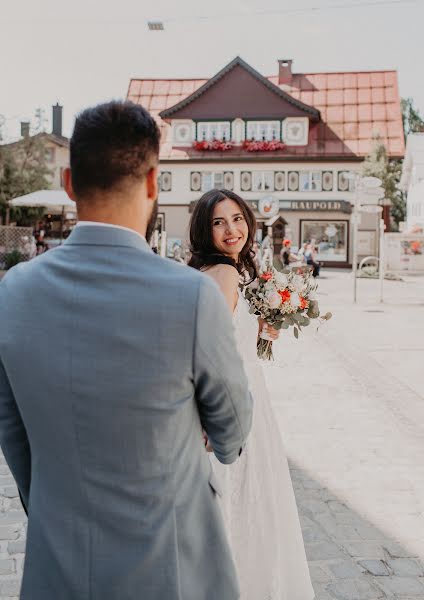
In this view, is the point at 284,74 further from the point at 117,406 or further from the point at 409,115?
the point at 117,406

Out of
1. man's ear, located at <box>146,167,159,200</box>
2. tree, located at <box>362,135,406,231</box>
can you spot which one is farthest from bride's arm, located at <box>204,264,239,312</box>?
tree, located at <box>362,135,406,231</box>

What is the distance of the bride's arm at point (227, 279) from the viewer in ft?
9.53

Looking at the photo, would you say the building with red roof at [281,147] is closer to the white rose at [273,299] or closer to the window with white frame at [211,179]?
the window with white frame at [211,179]

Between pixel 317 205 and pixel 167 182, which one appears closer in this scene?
pixel 317 205

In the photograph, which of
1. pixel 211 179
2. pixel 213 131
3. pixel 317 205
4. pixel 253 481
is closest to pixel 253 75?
pixel 213 131

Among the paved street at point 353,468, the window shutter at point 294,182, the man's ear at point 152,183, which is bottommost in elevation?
the paved street at point 353,468

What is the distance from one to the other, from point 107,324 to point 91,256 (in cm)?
16

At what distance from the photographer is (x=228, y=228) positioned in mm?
3271

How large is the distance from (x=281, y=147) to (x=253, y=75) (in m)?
4.64

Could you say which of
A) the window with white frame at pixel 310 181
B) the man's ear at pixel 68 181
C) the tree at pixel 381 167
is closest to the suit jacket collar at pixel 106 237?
the man's ear at pixel 68 181

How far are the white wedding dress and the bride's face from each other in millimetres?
286

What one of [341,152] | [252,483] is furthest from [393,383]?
[341,152]

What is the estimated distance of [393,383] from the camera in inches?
325

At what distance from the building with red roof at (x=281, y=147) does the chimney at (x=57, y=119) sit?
15.7 m
